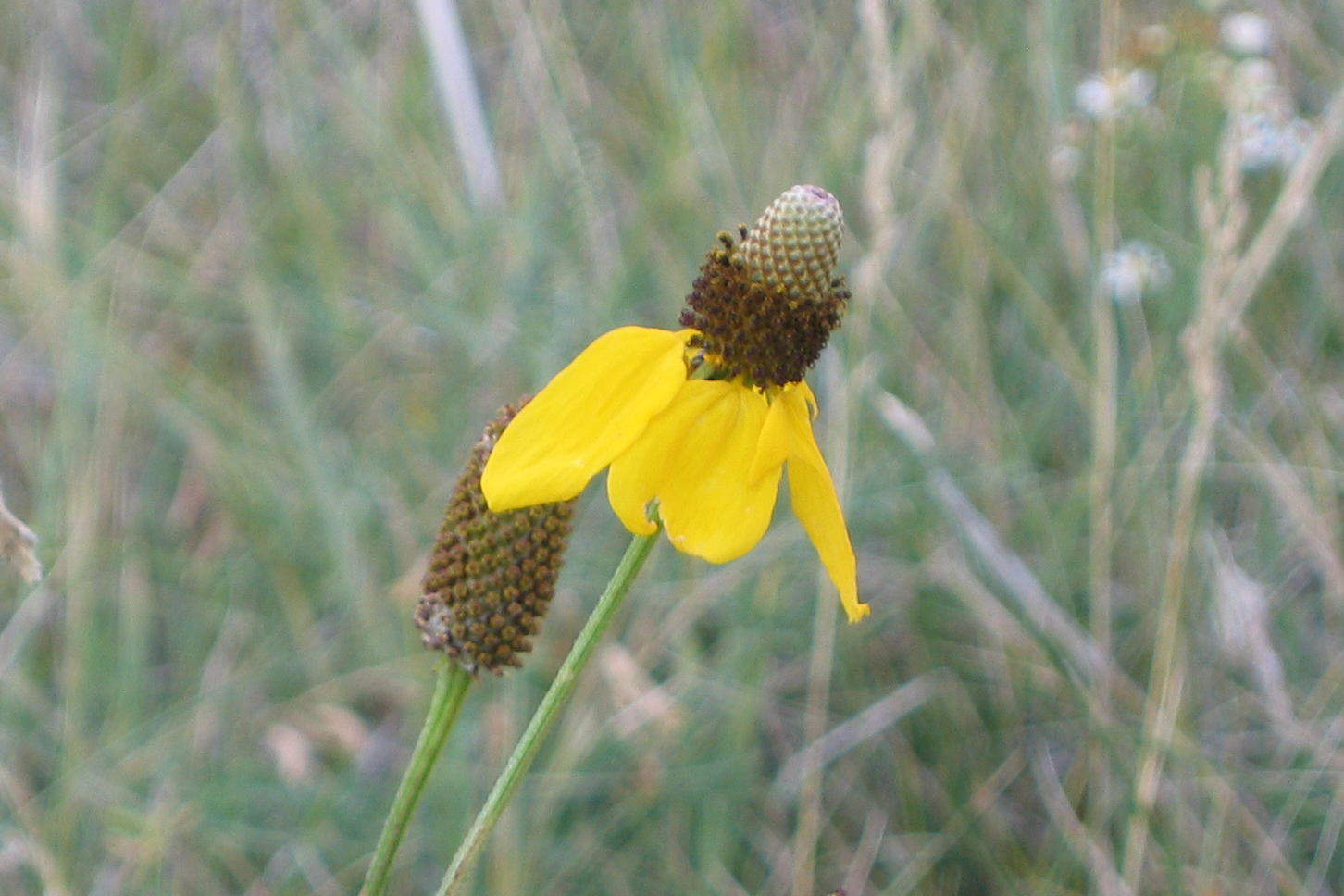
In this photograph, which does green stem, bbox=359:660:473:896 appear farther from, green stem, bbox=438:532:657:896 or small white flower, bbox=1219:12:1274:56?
small white flower, bbox=1219:12:1274:56

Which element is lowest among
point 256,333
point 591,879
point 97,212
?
point 591,879

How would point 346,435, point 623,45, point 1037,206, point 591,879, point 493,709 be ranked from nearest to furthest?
1. point 591,879
2. point 493,709
3. point 346,435
4. point 1037,206
5. point 623,45

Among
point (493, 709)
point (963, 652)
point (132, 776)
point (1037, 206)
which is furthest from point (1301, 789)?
point (132, 776)

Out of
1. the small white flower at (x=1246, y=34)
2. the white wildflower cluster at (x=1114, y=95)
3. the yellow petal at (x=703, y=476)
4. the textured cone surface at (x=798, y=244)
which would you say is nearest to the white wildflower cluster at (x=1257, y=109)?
the small white flower at (x=1246, y=34)

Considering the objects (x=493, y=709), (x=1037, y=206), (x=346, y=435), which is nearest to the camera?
(x=493, y=709)

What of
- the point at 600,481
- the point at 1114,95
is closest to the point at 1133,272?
the point at 1114,95

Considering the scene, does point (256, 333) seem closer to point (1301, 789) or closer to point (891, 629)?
point (891, 629)

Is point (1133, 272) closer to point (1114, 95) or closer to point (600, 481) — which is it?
point (1114, 95)

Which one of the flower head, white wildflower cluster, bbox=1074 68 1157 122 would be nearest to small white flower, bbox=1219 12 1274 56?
white wildflower cluster, bbox=1074 68 1157 122
